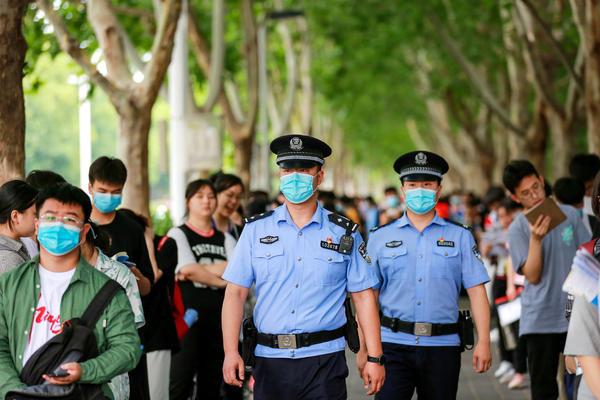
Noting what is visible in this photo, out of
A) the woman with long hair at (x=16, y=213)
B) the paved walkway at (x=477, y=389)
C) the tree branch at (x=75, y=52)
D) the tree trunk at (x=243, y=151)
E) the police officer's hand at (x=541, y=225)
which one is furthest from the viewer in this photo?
the tree trunk at (x=243, y=151)

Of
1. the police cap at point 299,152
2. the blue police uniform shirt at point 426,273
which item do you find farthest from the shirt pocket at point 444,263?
the police cap at point 299,152

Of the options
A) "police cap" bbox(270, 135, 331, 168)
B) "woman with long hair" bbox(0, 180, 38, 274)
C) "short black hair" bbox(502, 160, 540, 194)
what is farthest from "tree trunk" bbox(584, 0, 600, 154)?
"woman with long hair" bbox(0, 180, 38, 274)

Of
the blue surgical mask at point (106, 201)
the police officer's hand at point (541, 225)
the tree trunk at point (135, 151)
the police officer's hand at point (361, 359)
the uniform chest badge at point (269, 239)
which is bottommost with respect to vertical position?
the police officer's hand at point (361, 359)

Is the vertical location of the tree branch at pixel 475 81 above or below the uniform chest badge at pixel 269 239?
above

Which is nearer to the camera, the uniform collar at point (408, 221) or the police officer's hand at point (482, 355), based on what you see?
the police officer's hand at point (482, 355)

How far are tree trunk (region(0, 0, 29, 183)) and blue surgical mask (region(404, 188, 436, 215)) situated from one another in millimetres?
2623

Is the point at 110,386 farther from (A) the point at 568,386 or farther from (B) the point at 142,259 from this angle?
(A) the point at 568,386

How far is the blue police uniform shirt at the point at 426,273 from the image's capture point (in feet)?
22.8

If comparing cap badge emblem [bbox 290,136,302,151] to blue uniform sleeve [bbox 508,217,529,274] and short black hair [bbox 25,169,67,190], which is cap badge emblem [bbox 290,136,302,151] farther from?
blue uniform sleeve [bbox 508,217,529,274]

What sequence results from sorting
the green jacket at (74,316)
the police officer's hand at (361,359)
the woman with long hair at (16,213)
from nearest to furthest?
the green jacket at (74,316), the woman with long hair at (16,213), the police officer's hand at (361,359)

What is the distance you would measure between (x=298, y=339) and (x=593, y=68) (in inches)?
396

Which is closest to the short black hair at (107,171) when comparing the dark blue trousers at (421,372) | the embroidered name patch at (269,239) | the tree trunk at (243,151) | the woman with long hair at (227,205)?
the embroidered name patch at (269,239)

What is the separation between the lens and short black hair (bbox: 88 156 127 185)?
707 cm

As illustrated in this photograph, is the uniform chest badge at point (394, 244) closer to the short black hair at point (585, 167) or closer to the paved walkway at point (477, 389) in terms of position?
the short black hair at point (585, 167)
